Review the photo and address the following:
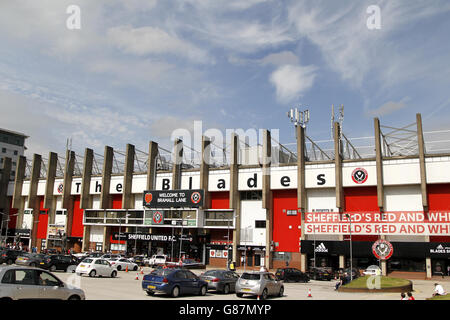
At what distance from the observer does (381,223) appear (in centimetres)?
4878

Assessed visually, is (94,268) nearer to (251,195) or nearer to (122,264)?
(122,264)

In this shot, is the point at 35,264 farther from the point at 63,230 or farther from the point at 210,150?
the point at 63,230

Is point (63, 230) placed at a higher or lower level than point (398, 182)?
lower

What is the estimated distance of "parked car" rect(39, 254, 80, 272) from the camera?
36.0 meters

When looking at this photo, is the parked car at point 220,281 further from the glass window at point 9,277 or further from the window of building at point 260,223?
the window of building at point 260,223

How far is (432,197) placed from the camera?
48969 mm

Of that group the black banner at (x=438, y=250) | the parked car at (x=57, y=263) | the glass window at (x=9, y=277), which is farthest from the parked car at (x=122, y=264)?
the black banner at (x=438, y=250)

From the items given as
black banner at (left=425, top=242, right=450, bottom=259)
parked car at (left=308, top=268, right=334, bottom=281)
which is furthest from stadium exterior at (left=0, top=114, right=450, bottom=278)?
parked car at (left=308, top=268, right=334, bottom=281)

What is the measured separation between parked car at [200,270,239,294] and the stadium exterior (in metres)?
24.0

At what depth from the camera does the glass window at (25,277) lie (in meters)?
13.8

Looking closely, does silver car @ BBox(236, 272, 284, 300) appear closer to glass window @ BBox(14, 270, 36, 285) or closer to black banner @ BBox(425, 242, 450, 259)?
glass window @ BBox(14, 270, 36, 285)
